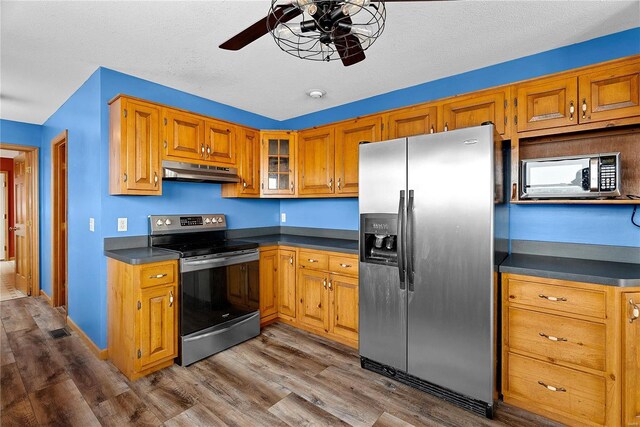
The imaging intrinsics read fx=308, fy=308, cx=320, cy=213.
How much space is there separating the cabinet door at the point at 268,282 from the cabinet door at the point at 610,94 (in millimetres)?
2875

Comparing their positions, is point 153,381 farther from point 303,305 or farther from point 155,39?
point 155,39

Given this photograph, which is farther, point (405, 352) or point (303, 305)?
point (303, 305)

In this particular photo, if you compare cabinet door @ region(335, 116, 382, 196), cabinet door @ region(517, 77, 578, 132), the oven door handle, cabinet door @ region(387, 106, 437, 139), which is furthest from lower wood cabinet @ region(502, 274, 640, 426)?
the oven door handle

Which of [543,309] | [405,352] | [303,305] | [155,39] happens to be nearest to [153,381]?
[303,305]

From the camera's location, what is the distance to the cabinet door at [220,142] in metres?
3.10

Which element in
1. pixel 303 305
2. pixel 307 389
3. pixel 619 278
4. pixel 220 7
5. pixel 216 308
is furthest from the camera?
pixel 303 305

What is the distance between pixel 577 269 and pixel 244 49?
9.01 feet

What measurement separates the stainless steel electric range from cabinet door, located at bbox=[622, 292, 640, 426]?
9.01 ft

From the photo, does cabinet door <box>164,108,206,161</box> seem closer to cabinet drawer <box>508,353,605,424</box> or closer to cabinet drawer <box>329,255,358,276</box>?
cabinet drawer <box>329,255,358,276</box>

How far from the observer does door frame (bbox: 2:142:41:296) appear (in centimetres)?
423

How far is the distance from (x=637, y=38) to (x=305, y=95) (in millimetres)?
2634

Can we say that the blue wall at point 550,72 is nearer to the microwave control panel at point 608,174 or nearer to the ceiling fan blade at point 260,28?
the microwave control panel at point 608,174

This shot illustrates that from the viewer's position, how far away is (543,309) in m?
1.93

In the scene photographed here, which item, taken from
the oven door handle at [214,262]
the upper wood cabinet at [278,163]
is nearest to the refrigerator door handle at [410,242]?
the oven door handle at [214,262]
